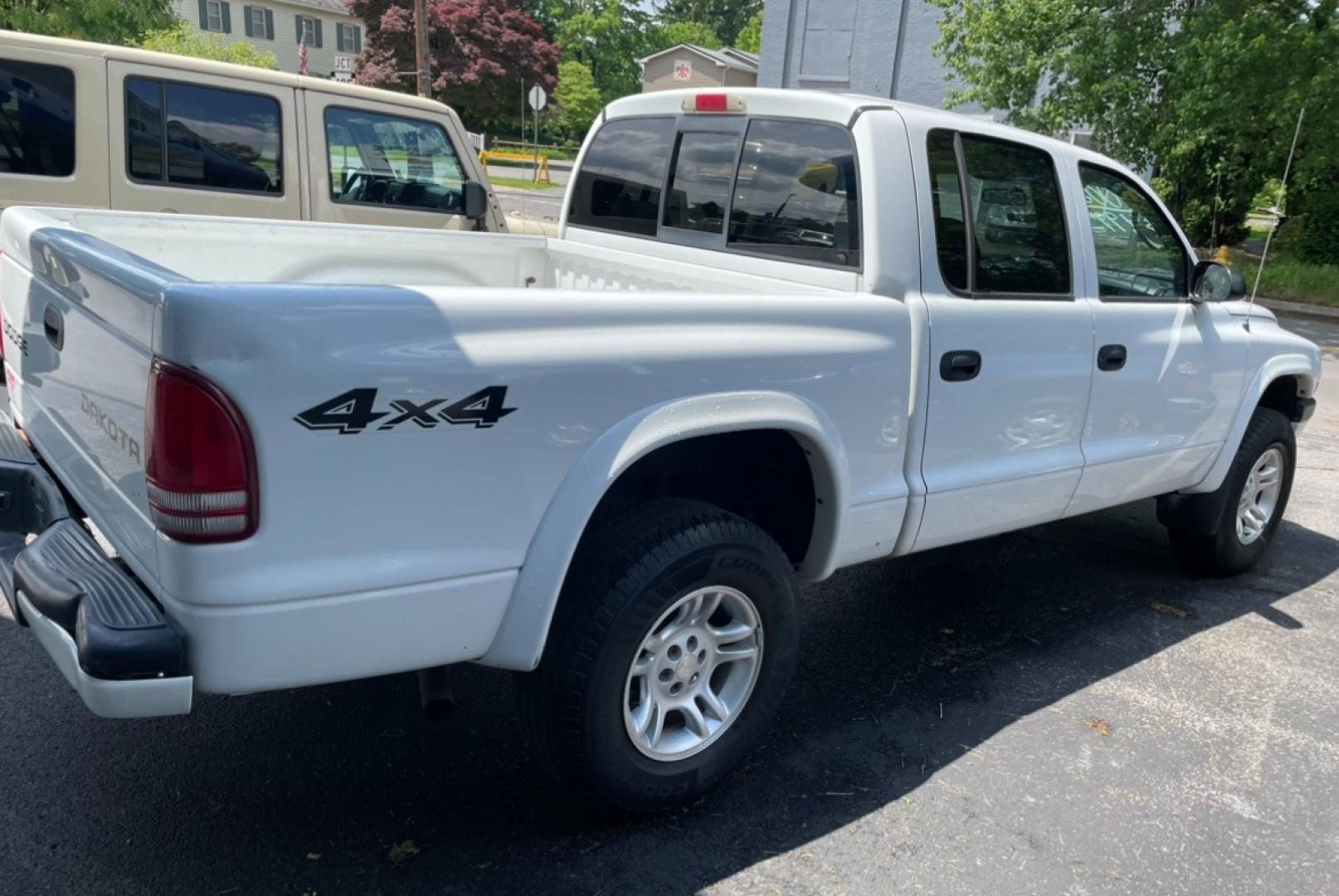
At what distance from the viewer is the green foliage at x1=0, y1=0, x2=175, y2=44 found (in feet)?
46.3

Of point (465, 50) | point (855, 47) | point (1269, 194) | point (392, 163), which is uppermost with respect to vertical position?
point (465, 50)

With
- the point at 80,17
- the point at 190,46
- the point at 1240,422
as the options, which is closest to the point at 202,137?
the point at 1240,422

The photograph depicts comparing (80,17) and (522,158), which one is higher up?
(80,17)

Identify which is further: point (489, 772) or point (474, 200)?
point (474, 200)

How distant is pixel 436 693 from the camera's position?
2588mm

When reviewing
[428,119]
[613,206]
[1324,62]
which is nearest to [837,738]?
[613,206]

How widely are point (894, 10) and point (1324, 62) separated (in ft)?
49.7

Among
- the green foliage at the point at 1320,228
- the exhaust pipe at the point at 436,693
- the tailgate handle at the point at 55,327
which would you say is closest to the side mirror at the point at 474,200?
the tailgate handle at the point at 55,327

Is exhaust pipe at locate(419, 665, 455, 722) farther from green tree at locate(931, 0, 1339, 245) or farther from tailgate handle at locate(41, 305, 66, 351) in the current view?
green tree at locate(931, 0, 1339, 245)

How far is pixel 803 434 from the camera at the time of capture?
2969mm

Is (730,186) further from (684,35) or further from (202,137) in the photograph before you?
(684,35)

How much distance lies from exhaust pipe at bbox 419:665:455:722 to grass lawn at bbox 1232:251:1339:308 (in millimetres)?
18195

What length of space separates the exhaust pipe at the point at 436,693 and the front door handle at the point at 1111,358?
2.66m

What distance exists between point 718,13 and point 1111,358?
10013 centimetres
